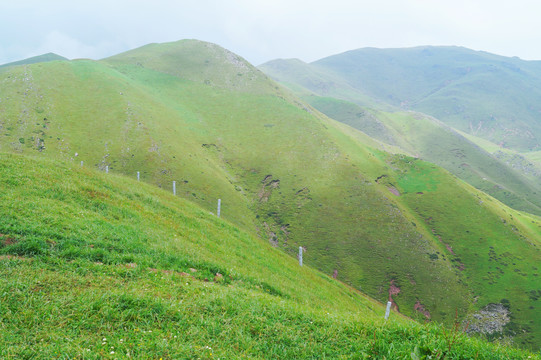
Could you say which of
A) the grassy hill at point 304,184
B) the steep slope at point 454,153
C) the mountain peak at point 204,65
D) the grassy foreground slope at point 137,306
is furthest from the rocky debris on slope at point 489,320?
the mountain peak at point 204,65

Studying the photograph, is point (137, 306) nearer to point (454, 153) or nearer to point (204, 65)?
point (204, 65)

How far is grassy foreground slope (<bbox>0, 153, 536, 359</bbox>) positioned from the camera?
6430 millimetres

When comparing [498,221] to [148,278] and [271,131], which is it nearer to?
[271,131]

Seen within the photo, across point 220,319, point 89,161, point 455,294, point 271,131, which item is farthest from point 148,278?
point 271,131

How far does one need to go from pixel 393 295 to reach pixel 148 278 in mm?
35778

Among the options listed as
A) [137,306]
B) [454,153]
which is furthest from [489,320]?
[454,153]

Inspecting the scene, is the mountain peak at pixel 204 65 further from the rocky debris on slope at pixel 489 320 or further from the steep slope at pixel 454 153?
the steep slope at pixel 454 153

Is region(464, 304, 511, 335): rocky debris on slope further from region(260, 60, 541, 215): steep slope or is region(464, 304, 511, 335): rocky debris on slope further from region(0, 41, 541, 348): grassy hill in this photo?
region(260, 60, 541, 215): steep slope

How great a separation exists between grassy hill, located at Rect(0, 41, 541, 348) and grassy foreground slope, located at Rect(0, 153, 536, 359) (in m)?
29.6

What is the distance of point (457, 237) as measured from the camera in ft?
151

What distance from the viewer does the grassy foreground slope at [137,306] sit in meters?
6.43

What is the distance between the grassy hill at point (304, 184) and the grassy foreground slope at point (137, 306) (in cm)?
2961

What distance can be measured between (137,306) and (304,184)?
158ft

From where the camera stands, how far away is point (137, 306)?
7.64 metres
